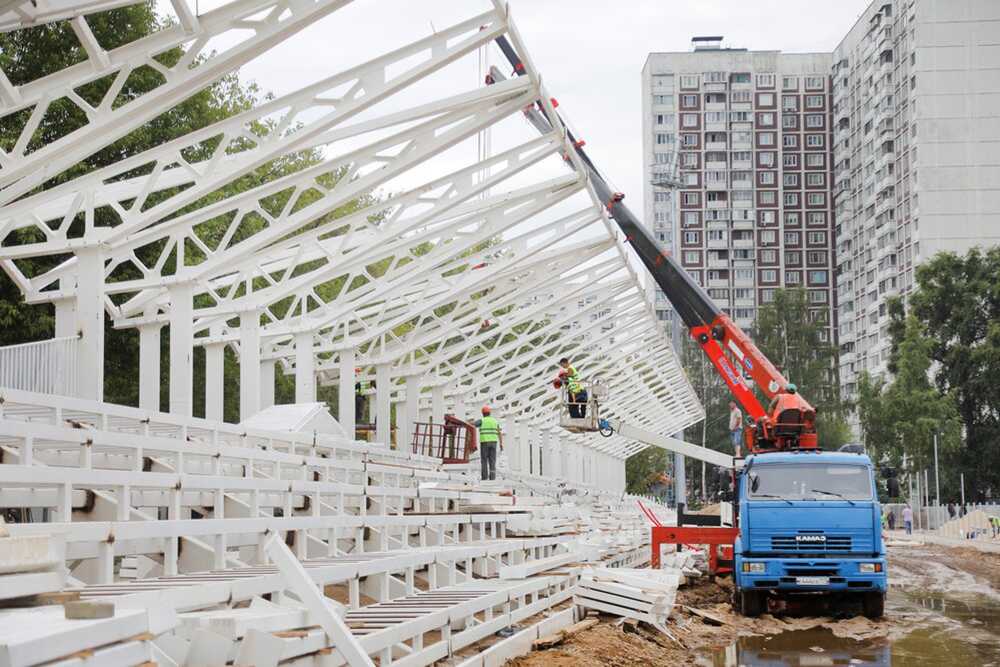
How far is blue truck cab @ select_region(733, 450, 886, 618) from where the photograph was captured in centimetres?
1923

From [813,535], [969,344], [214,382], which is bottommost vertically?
[813,535]

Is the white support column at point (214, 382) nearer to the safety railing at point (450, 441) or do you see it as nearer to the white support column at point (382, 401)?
the white support column at point (382, 401)

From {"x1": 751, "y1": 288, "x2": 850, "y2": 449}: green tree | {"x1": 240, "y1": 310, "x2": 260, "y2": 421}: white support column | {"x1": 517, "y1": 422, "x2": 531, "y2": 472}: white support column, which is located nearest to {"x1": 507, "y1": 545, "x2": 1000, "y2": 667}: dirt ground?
{"x1": 240, "y1": 310, "x2": 260, "y2": 421}: white support column

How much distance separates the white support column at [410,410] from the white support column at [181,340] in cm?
1454

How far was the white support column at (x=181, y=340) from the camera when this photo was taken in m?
20.6

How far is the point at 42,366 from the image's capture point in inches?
695

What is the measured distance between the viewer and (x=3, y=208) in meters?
16.5

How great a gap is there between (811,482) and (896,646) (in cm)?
402

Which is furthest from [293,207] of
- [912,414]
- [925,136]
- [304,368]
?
[925,136]

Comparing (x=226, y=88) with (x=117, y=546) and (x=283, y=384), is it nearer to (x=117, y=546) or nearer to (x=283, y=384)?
(x=283, y=384)

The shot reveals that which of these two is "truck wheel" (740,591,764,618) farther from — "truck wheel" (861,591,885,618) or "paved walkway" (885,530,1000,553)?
"paved walkway" (885,530,1000,553)

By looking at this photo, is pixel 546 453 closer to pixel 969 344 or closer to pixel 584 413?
pixel 584 413

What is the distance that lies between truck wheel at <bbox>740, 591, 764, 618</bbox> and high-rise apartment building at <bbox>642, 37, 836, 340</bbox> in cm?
10463

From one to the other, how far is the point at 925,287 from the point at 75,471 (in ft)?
247
